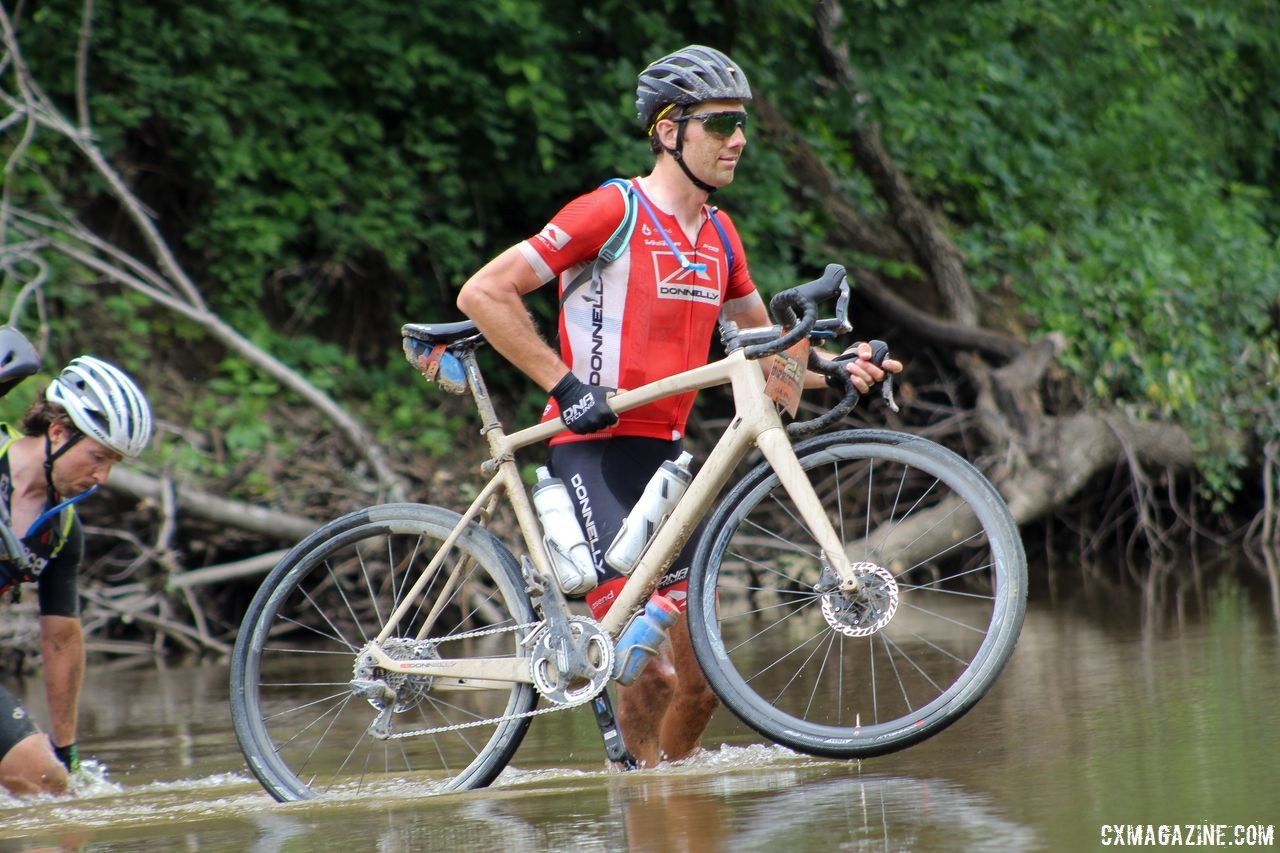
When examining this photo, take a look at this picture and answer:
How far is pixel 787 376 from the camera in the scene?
13.9 ft

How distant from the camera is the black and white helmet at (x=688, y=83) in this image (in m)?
4.51

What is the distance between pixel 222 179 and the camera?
35.3ft

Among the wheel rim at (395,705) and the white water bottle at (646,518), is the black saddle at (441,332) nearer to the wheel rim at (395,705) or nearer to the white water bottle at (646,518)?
the wheel rim at (395,705)

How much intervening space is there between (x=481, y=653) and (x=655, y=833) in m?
4.93

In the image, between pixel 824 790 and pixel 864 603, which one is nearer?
pixel 824 790

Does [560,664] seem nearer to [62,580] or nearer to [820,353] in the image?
[820,353]

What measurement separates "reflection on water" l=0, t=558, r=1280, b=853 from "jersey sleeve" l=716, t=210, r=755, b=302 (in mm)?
1464

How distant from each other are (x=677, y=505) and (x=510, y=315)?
729 millimetres

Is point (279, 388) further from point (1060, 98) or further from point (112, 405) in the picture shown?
point (1060, 98)

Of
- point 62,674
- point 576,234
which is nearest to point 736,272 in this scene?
point 576,234

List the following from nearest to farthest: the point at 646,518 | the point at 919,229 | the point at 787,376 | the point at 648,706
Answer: the point at 787,376 → the point at 646,518 → the point at 648,706 → the point at 919,229

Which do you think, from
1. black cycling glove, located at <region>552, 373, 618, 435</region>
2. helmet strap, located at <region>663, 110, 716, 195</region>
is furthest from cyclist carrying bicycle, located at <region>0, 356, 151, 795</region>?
helmet strap, located at <region>663, 110, 716, 195</region>

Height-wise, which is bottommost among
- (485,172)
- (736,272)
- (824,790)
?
(824,790)

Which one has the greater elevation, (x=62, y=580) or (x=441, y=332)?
(x=441, y=332)
